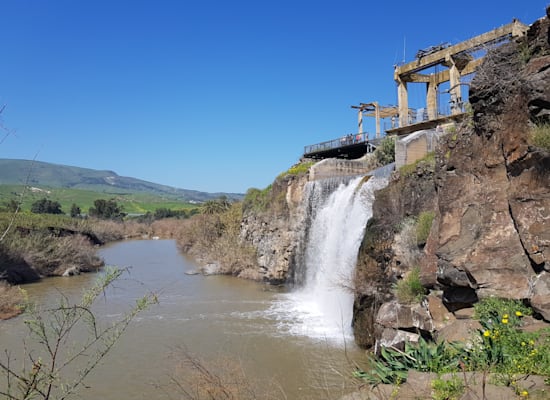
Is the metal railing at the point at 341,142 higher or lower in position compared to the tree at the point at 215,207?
higher

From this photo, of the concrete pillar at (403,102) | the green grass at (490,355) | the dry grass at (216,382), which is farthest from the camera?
the concrete pillar at (403,102)

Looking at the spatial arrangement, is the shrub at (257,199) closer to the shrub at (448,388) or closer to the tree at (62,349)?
the tree at (62,349)

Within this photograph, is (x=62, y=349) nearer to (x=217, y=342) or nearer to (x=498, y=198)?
(x=217, y=342)

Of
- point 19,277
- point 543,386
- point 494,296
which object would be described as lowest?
point 19,277

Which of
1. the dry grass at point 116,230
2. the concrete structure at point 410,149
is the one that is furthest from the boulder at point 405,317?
the dry grass at point 116,230

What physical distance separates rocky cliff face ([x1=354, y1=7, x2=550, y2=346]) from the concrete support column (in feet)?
55.7

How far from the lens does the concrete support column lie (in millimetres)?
25359

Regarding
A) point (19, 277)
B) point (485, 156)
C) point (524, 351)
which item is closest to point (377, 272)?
point (485, 156)

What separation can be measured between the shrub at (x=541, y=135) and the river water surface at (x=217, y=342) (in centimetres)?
439

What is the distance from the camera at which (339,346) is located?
42.3ft

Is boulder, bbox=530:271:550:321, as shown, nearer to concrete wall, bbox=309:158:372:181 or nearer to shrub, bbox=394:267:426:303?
shrub, bbox=394:267:426:303

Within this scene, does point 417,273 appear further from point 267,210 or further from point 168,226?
point 168,226

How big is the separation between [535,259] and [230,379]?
19.9ft

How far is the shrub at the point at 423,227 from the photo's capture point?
1080 cm
